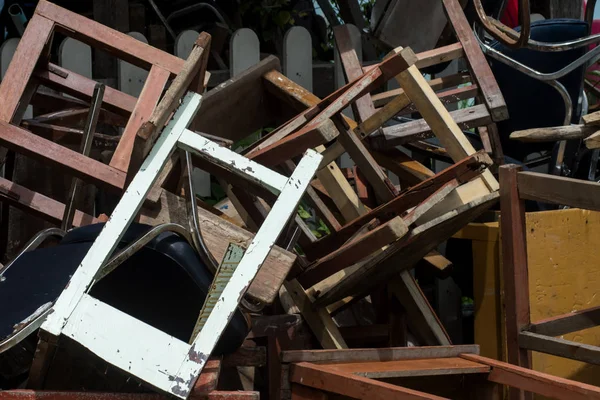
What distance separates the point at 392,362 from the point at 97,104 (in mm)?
1268

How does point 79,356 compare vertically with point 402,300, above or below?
below

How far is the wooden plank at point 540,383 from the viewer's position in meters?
1.98

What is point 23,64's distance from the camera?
109 inches

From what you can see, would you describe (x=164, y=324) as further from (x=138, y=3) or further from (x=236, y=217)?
(x=138, y=3)

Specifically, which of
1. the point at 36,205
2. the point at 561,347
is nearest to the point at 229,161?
the point at 561,347

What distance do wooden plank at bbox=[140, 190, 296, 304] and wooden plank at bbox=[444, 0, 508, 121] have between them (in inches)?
49.0

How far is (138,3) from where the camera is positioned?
521 cm

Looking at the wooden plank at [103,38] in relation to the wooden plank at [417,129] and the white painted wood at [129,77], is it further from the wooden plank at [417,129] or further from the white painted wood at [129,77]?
the white painted wood at [129,77]

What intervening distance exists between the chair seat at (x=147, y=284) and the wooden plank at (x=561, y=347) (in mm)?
863

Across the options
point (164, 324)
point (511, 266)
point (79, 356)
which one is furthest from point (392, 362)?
point (79, 356)

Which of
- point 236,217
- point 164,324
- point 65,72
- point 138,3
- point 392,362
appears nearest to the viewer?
point 164,324

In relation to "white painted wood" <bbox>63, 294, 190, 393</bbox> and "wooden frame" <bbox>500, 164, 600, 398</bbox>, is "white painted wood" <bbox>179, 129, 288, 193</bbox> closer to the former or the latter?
"white painted wood" <bbox>63, 294, 190, 393</bbox>

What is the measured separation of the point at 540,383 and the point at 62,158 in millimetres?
1444

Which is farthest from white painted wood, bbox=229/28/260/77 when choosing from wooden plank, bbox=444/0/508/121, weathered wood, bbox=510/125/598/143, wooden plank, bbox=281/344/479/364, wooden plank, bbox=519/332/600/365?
wooden plank, bbox=519/332/600/365
